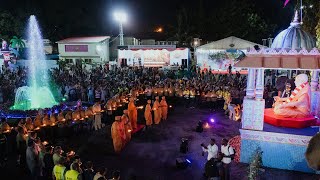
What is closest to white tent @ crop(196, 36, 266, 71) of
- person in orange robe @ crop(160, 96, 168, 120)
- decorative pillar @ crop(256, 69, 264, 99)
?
person in orange robe @ crop(160, 96, 168, 120)

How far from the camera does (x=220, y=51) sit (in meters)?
31.3

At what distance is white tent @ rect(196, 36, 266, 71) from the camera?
30312 mm

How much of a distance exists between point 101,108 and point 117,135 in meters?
4.22

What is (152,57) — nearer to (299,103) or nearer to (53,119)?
(53,119)

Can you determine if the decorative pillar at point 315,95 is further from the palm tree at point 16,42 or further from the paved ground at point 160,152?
the palm tree at point 16,42

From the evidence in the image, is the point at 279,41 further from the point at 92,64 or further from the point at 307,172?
the point at 92,64

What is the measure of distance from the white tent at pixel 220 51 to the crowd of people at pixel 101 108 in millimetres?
5925

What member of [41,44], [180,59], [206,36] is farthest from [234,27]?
[41,44]

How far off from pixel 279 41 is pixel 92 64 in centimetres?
2566

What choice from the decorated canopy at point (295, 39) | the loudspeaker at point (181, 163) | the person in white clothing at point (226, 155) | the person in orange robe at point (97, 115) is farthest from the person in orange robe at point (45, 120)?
the decorated canopy at point (295, 39)

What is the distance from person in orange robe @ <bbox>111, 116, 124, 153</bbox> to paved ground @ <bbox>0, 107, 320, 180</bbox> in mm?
273

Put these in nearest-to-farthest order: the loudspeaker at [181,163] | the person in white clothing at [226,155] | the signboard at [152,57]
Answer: the person in white clothing at [226,155]
the loudspeaker at [181,163]
the signboard at [152,57]

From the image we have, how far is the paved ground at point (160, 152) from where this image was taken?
33.1ft

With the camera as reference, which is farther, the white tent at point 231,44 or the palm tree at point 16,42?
the palm tree at point 16,42
